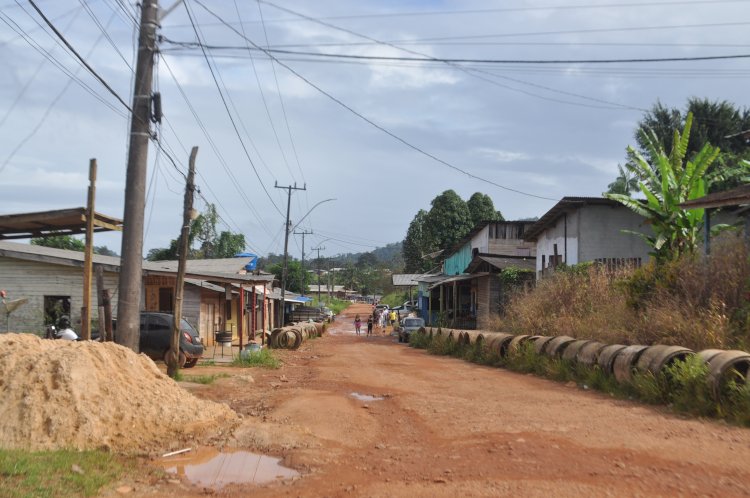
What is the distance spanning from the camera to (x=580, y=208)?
28438 millimetres

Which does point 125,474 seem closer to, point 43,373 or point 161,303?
point 43,373

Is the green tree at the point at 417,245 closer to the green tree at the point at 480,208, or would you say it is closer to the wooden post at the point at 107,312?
the green tree at the point at 480,208

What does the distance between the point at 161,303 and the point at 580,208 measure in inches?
690

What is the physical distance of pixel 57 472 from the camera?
643cm

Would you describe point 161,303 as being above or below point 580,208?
below

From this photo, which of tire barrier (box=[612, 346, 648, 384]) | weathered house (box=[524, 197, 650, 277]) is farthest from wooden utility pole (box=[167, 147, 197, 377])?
weathered house (box=[524, 197, 650, 277])

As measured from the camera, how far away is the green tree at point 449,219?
65375 mm

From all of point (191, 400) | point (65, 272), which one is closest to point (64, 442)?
point (191, 400)

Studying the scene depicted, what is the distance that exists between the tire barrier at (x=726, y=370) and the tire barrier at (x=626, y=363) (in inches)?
87.0

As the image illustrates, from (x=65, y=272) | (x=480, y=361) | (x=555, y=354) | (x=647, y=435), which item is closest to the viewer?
(x=647, y=435)

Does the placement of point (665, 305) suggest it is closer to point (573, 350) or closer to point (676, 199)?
point (573, 350)

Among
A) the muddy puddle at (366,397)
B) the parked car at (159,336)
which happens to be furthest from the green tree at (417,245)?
the muddy puddle at (366,397)

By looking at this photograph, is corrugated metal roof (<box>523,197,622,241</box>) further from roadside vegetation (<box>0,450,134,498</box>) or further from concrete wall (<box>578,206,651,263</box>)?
roadside vegetation (<box>0,450,134,498</box>)

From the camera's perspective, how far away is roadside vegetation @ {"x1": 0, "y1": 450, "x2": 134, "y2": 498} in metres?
5.93
